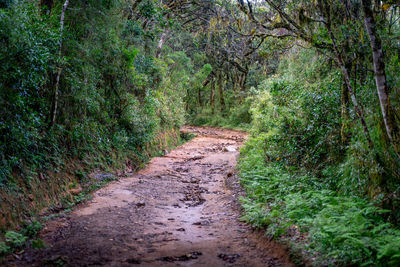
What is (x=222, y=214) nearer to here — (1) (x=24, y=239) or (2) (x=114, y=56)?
(1) (x=24, y=239)

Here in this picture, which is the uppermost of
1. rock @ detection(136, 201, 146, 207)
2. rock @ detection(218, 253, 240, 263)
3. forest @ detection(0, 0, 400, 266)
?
forest @ detection(0, 0, 400, 266)

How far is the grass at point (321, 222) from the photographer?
389cm

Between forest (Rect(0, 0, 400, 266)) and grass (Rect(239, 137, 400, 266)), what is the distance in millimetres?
22

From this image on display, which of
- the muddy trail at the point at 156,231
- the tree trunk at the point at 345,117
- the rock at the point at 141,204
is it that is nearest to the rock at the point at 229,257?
the muddy trail at the point at 156,231

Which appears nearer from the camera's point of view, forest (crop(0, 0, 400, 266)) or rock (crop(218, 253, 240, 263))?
rock (crop(218, 253, 240, 263))

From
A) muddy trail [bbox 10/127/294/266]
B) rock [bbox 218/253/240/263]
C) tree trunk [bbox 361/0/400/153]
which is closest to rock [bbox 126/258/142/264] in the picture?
muddy trail [bbox 10/127/294/266]

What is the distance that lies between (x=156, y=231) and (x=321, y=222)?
3161mm

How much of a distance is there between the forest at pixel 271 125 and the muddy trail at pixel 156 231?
1.33ft

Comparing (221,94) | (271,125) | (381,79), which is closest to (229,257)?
(381,79)

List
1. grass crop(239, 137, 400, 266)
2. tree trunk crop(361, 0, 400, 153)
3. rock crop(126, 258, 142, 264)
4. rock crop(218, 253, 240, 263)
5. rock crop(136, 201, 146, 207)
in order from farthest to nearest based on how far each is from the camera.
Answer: rock crop(136, 201, 146, 207) → tree trunk crop(361, 0, 400, 153) → rock crop(218, 253, 240, 263) → rock crop(126, 258, 142, 264) → grass crop(239, 137, 400, 266)

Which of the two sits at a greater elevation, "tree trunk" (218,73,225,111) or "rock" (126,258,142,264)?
"tree trunk" (218,73,225,111)

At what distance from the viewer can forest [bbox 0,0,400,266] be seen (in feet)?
16.9

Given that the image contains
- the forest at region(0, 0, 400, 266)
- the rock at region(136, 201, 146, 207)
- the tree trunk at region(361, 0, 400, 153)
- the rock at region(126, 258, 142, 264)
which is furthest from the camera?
the rock at region(136, 201, 146, 207)

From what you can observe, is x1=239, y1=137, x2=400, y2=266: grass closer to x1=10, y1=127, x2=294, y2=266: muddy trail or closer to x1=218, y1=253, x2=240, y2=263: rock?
x1=10, y1=127, x2=294, y2=266: muddy trail
